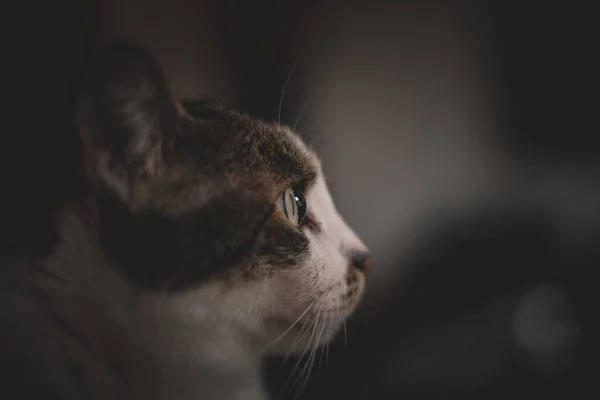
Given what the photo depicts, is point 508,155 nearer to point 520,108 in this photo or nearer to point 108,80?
point 520,108

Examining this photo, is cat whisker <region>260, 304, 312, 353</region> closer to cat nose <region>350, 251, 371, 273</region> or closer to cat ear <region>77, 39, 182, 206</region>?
cat nose <region>350, 251, 371, 273</region>

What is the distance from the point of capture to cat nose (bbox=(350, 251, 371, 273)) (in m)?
0.57

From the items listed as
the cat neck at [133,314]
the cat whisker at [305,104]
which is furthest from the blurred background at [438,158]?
the cat neck at [133,314]

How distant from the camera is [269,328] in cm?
51

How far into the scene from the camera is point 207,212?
47cm

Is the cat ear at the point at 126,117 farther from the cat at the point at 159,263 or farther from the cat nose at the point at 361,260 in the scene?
the cat nose at the point at 361,260

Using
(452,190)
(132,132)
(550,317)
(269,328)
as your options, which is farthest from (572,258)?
(132,132)

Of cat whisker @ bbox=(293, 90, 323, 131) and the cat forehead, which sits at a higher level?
cat whisker @ bbox=(293, 90, 323, 131)

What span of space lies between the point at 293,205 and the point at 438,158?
0.28 metres

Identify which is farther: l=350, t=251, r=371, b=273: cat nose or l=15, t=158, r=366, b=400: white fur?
l=350, t=251, r=371, b=273: cat nose

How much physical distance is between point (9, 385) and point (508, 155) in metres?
0.66

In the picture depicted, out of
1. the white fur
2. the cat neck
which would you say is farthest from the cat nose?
the cat neck

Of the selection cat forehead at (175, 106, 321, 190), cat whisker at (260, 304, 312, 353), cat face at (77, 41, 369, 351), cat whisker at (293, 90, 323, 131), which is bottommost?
cat whisker at (260, 304, 312, 353)

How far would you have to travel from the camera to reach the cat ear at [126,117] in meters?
0.40
